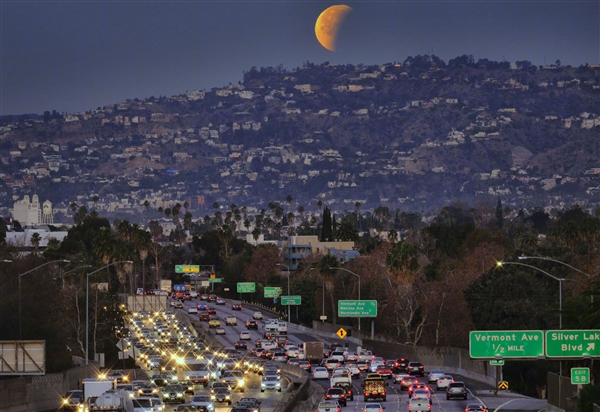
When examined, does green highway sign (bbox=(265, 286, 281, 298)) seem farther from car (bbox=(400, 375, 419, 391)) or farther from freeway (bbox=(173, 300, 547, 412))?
car (bbox=(400, 375, 419, 391))

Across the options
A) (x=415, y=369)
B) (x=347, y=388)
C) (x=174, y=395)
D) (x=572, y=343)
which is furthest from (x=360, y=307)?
(x=572, y=343)

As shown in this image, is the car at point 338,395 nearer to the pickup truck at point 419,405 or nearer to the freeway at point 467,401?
the freeway at point 467,401

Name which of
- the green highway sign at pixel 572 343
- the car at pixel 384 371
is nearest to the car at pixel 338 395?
the green highway sign at pixel 572 343

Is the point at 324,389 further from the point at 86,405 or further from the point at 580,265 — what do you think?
the point at 580,265

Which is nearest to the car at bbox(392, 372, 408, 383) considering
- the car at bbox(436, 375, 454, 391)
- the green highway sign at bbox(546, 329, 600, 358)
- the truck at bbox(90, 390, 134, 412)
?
the car at bbox(436, 375, 454, 391)

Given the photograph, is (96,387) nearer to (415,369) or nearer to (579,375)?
(579,375)
